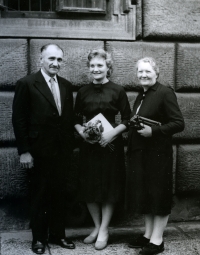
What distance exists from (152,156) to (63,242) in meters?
1.08

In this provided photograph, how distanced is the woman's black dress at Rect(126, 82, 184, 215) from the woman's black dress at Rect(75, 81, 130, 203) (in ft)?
0.61

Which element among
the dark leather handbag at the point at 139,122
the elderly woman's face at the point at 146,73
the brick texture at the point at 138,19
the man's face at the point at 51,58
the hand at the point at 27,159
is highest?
the brick texture at the point at 138,19

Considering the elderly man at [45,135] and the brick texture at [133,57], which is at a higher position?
the brick texture at [133,57]

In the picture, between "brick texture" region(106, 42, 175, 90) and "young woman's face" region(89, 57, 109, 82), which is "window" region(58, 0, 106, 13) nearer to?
"brick texture" region(106, 42, 175, 90)

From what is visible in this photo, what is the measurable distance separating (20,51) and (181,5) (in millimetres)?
1678

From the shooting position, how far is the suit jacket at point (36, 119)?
350 cm

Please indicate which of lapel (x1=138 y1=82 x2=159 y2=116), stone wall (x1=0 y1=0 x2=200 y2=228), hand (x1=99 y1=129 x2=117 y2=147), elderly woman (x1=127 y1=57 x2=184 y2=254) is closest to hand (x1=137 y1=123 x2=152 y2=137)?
elderly woman (x1=127 y1=57 x2=184 y2=254)

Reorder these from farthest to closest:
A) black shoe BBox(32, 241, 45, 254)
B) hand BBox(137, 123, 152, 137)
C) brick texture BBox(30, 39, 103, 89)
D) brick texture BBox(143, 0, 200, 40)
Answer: brick texture BBox(143, 0, 200, 40), brick texture BBox(30, 39, 103, 89), black shoe BBox(32, 241, 45, 254), hand BBox(137, 123, 152, 137)

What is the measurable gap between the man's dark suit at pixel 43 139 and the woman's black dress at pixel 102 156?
6.4 inches

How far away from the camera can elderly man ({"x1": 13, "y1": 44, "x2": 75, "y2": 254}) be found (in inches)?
139

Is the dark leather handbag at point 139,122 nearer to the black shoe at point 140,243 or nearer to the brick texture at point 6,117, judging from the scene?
the black shoe at point 140,243

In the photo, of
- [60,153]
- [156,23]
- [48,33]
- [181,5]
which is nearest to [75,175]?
[60,153]

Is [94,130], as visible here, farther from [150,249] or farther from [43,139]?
[150,249]

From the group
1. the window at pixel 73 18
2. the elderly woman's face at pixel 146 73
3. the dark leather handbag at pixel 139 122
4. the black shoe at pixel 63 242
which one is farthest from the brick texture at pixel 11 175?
the elderly woman's face at pixel 146 73
